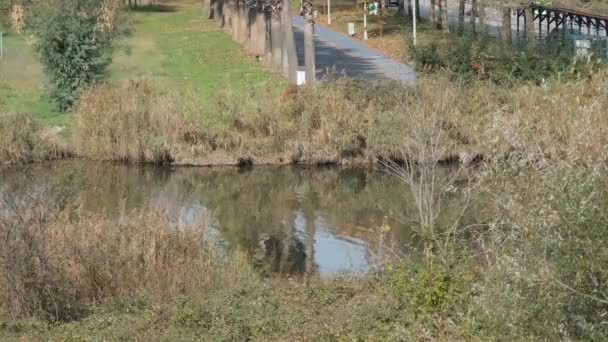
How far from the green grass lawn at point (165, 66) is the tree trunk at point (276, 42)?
49cm

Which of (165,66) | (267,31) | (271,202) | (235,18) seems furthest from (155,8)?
(271,202)

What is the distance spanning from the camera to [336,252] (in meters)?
21.8

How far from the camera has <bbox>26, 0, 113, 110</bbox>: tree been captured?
121 ft

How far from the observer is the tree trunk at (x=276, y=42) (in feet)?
144

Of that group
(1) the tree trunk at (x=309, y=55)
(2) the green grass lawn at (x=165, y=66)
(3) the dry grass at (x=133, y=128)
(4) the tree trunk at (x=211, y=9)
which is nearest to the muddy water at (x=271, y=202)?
(3) the dry grass at (x=133, y=128)

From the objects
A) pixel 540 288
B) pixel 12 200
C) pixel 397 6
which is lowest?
pixel 397 6

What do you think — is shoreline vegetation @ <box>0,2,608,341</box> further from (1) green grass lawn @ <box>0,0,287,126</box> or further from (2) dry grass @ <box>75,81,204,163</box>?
(1) green grass lawn @ <box>0,0,287,126</box>

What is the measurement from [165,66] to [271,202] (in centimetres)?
2027

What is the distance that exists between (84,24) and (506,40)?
1408 centimetres

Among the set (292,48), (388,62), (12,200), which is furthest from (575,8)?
(12,200)

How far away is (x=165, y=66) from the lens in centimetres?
4662

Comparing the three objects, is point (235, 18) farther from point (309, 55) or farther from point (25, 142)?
point (25, 142)

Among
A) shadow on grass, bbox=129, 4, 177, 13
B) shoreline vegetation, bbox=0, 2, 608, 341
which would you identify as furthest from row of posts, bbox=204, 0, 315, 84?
shadow on grass, bbox=129, 4, 177, 13

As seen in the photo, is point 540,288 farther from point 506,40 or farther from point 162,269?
point 506,40
